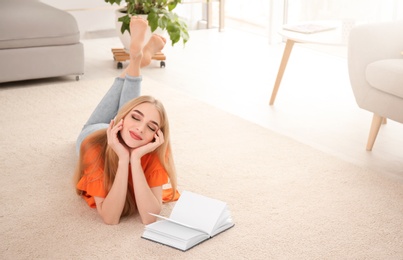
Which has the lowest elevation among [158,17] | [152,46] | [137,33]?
[158,17]

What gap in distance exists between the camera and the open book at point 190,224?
7.52 ft

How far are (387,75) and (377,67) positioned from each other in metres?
0.08

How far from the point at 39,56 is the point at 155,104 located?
2223 millimetres

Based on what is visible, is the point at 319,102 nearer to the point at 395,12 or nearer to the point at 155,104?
the point at 395,12

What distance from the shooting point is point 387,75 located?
309cm

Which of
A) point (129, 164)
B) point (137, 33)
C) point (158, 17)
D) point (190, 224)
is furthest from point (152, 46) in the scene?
point (158, 17)

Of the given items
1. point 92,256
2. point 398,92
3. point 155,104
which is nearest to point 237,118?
point 398,92

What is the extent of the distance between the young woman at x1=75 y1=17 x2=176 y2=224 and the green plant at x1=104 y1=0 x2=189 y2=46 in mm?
2391

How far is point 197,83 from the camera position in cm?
459

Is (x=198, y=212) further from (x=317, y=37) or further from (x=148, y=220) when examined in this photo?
(x=317, y=37)

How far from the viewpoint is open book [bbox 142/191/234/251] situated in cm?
229

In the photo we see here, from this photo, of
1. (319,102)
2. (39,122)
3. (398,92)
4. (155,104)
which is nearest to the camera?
(155,104)

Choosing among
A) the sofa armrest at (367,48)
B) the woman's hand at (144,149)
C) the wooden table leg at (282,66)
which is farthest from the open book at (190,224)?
the wooden table leg at (282,66)

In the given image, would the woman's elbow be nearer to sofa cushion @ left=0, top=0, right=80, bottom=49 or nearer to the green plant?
sofa cushion @ left=0, top=0, right=80, bottom=49
